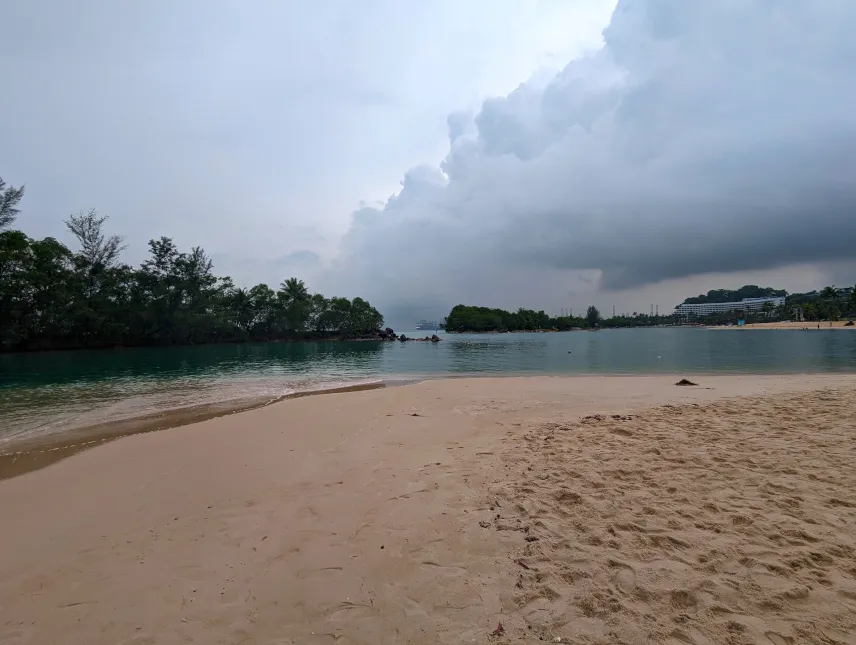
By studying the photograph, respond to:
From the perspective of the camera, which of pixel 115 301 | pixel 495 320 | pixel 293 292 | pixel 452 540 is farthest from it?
pixel 495 320

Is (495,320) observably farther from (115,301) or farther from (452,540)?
(452,540)

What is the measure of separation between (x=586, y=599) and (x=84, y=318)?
71.9m

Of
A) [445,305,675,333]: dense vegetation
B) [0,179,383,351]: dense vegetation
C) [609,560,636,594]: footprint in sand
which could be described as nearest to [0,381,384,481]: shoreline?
[609,560,636,594]: footprint in sand

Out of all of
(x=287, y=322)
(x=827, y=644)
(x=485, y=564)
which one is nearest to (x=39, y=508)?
(x=485, y=564)

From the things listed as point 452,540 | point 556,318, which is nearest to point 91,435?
point 452,540

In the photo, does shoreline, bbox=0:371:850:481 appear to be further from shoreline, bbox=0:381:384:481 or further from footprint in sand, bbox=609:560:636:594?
footprint in sand, bbox=609:560:636:594

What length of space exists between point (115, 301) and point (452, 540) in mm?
76256

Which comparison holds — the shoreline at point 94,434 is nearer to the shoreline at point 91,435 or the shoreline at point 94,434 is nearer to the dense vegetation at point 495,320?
the shoreline at point 91,435

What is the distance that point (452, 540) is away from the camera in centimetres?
354

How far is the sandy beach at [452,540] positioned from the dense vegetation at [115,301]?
2462 inches

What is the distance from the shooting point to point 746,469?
470 cm

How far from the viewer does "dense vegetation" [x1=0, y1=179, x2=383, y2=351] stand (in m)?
48.7

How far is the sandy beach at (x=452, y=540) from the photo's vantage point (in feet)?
8.39

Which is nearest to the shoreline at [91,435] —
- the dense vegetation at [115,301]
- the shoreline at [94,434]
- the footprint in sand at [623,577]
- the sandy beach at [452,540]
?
the shoreline at [94,434]
